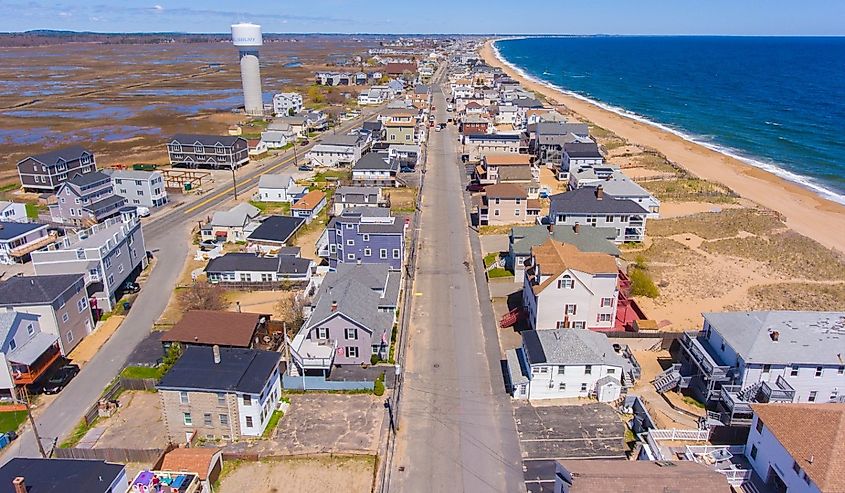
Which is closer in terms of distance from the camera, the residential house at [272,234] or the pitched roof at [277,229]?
the residential house at [272,234]

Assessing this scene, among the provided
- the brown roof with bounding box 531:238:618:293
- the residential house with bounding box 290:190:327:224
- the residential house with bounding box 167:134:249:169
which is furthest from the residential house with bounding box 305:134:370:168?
the brown roof with bounding box 531:238:618:293

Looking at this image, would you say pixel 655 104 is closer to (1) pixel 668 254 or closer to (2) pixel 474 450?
(1) pixel 668 254

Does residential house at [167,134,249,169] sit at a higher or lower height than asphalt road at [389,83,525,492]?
higher

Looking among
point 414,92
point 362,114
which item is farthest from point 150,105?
point 414,92

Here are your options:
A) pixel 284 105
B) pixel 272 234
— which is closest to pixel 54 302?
pixel 272 234

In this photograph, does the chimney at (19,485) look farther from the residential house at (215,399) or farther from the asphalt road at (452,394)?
the asphalt road at (452,394)

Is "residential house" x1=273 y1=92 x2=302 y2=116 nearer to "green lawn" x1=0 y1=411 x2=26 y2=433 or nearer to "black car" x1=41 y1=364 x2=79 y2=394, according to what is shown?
"black car" x1=41 y1=364 x2=79 y2=394

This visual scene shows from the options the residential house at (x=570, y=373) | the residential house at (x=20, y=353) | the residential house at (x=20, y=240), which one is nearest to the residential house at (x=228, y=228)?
the residential house at (x=20, y=240)
